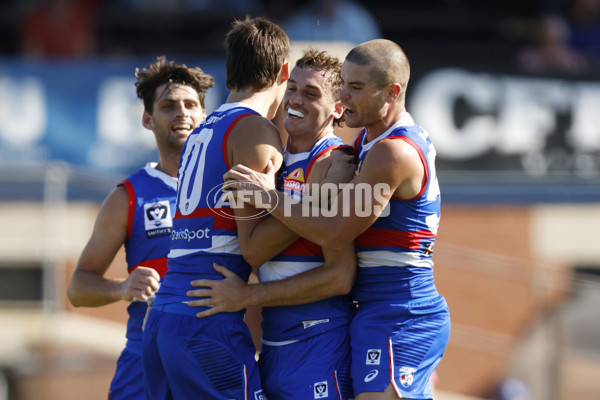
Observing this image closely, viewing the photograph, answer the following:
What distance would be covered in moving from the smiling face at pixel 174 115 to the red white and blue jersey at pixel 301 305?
3.31ft

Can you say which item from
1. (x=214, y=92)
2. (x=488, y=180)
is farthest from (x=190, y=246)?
(x=488, y=180)

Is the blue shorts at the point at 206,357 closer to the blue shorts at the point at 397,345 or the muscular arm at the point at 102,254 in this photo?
the blue shorts at the point at 397,345

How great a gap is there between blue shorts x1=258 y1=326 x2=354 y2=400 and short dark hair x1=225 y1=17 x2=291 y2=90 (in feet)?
A: 4.46

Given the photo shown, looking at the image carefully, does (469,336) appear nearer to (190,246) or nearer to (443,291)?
(443,291)

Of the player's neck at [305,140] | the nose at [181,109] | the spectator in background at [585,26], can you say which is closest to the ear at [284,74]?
the player's neck at [305,140]

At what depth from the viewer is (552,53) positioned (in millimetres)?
12492

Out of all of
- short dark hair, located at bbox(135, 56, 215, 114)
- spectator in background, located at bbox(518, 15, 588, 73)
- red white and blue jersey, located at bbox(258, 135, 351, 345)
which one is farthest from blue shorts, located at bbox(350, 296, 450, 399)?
spectator in background, located at bbox(518, 15, 588, 73)

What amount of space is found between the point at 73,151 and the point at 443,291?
5008mm

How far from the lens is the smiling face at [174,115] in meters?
5.29

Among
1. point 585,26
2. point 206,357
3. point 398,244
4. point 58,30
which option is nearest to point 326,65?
A: point 398,244

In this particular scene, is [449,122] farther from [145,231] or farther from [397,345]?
[397,345]

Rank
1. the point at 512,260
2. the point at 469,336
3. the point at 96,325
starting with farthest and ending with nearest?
the point at 512,260 < the point at 469,336 < the point at 96,325

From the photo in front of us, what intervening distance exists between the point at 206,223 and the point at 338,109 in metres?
0.98

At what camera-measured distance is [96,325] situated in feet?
32.4
